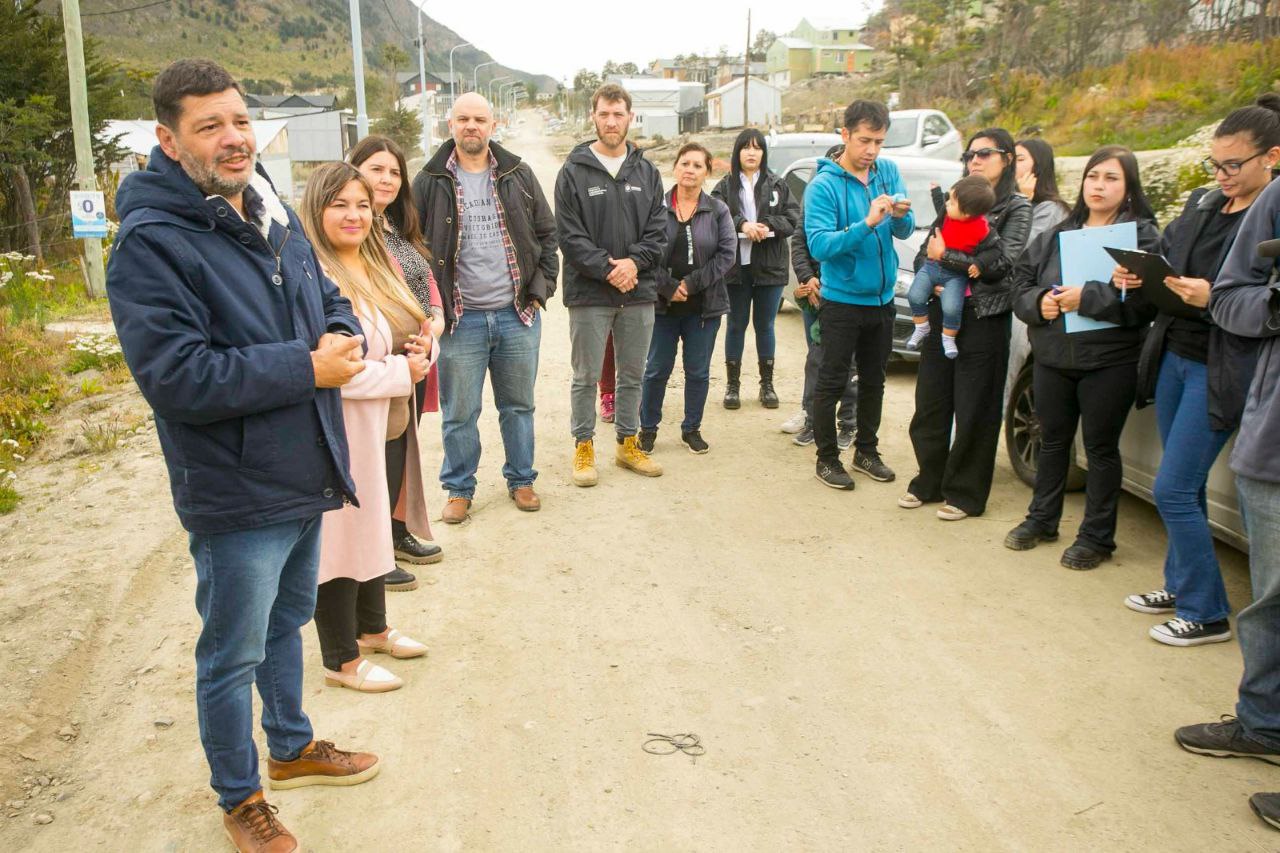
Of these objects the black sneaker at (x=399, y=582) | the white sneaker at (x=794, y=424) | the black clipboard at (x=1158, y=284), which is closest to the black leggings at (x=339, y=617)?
the black sneaker at (x=399, y=582)

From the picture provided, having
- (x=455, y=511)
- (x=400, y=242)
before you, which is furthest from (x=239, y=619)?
(x=455, y=511)

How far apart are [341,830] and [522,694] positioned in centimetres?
→ 100

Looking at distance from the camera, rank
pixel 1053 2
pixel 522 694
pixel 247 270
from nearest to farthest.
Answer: pixel 247 270 < pixel 522 694 < pixel 1053 2

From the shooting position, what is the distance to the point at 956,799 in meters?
3.34

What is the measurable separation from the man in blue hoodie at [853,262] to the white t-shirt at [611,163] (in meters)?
1.24

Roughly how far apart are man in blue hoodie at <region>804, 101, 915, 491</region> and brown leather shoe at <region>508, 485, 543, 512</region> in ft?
6.32

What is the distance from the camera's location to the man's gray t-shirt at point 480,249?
5.78 meters

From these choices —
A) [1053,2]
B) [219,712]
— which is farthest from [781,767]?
[1053,2]

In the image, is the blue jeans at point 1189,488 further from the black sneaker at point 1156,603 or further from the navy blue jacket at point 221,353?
the navy blue jacket at point 221,353

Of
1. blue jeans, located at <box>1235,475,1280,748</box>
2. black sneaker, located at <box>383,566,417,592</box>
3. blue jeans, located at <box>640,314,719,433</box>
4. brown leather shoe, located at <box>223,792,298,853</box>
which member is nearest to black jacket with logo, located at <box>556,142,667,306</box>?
blue jeans, located at <box>640,314,719,433</box>

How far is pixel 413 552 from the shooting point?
539 centimetres

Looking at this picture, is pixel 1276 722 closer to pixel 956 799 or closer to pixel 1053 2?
pixel 956 799

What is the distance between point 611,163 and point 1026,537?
343 cm

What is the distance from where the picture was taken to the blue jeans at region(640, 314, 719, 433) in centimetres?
739
